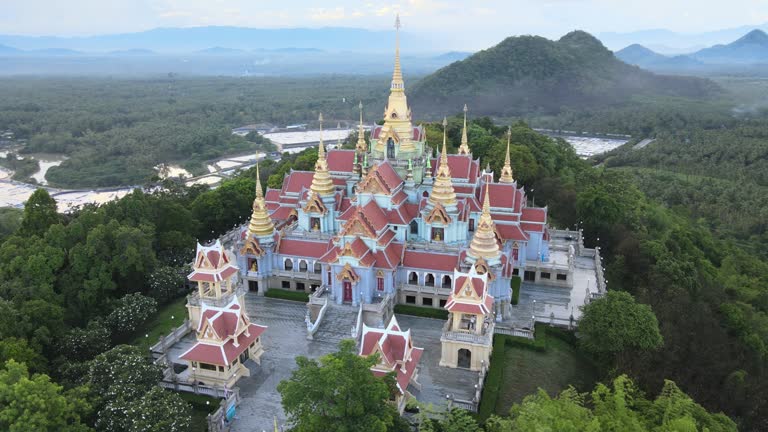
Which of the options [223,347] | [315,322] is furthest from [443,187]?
[223,347]

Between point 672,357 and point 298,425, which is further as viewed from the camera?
point 672,357

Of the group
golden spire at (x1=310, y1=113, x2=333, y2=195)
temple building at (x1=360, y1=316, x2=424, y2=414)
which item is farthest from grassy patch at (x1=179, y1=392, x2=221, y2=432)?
golden spire at (x1=310, y1=113, x2=333, y2=195)

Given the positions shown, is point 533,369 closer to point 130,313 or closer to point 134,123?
point 130,313

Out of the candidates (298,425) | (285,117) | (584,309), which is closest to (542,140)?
(584,309)

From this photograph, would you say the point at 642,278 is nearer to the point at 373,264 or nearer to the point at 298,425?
the point at 373,264

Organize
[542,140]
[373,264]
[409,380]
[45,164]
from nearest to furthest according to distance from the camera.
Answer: [409,380] → [373,264] → [542,140] → [45,164]

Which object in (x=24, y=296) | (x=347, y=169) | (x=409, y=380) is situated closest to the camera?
(x=409, y=380)

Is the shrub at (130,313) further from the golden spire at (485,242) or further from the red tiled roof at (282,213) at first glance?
the golden spire at (485,242)

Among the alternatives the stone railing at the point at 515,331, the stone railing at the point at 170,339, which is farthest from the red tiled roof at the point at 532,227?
the stone railing at the point at 170,339
